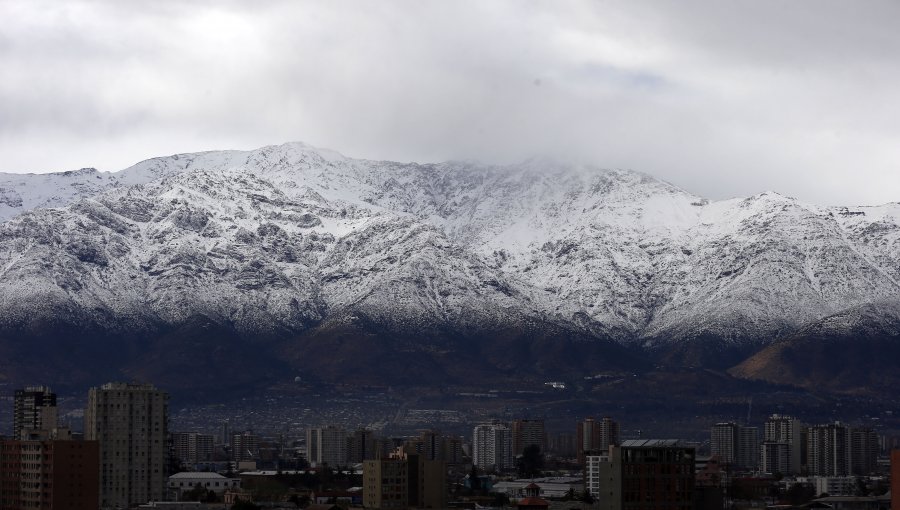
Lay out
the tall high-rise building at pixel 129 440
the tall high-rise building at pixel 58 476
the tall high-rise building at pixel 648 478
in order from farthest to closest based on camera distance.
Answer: the tall high-rise building at pixel 129 440 < the tall high-rise building at pixel 58 476 < the tall high-rise building at pixel 648 478

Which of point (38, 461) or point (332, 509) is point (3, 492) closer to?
point (38, 461)

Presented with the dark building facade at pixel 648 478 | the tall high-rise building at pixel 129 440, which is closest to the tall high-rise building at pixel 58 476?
the tall high-rise building at pixel 129 440

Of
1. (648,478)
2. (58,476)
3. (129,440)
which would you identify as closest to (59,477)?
(58,476)

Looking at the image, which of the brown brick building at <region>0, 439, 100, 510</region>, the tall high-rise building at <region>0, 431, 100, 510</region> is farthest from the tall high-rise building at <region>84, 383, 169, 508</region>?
the brown brick building at <region>0, 439, 100, 510</region>

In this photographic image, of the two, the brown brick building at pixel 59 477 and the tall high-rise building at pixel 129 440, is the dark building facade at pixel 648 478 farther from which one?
the tall high-rise building at pixel 129 440

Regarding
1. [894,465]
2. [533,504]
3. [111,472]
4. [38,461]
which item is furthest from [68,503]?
[894,465]

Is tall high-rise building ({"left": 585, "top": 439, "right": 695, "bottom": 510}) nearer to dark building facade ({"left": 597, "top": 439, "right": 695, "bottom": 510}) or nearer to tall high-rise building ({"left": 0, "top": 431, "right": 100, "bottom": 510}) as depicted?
dark building facade ({"left": 597, "top": 439, "right": 695, "bottom": 510})

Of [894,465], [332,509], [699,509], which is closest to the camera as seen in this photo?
[894,465]
